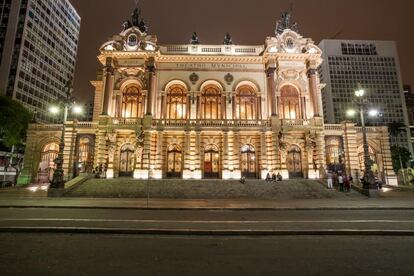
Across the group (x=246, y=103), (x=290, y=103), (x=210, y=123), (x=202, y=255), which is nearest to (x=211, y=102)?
(x=210, y=123)

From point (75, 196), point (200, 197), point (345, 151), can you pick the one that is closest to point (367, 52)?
point (345, 151)

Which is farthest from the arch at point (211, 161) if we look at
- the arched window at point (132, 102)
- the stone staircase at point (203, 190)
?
the arched window at point (132, 102)

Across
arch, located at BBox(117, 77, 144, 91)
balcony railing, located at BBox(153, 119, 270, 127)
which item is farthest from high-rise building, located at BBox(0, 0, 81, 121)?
balcony railing, located at BBox(153, 119, 270, 127)

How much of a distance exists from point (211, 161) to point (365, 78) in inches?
3441

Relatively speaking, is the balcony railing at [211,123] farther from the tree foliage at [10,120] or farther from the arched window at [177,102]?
the tree foliage at [10,120]

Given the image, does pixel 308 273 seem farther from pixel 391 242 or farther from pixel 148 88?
pixel 148 88

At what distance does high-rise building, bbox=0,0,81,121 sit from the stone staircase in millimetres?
50902

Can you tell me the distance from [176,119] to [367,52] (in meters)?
95.1

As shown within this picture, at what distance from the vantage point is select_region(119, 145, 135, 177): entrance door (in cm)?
3077

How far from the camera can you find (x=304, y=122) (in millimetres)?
31281

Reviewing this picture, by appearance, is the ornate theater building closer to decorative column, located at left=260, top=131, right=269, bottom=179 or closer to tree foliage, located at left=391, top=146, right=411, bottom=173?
decorative column, located at left=260, top=131, right=269, bottom=179

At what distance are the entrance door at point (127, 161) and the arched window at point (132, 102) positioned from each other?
175 inches

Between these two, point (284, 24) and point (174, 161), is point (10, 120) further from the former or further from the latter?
point (284, 24)

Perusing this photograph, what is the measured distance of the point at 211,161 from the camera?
31359 millimetres
